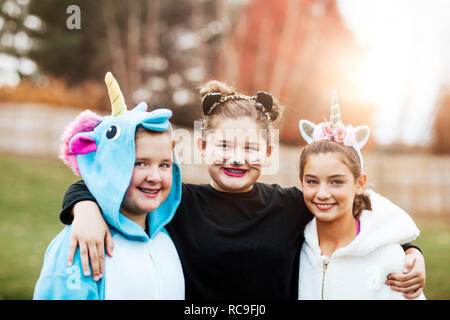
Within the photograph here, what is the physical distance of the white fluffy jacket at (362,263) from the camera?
7.90ft

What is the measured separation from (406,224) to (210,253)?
1.17 meters

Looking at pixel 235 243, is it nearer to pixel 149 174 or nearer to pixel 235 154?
pixel 235 154

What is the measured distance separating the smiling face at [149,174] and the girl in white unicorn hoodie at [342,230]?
32.9 inches

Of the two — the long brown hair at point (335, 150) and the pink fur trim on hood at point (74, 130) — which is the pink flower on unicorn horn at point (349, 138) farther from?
the pink fur trim on hood at point (74, 130)

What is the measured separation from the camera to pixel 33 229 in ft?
22.6

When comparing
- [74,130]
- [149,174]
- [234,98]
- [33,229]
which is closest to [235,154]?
[234,98]

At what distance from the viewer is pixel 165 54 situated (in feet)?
51.9

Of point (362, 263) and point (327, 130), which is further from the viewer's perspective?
point (327, 130)

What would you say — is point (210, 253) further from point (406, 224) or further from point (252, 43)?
point (252, 43)

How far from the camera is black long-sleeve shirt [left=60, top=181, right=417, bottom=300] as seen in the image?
2.35 metres

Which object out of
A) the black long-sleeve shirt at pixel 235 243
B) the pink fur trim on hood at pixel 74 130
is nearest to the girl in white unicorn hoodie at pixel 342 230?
the black long-sleeve shirt at pixel 235 243

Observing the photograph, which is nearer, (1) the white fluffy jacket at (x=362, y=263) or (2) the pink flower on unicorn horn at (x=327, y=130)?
(1) the white fluffy jacket at (x=362, y=263)

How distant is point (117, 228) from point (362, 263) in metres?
1.38

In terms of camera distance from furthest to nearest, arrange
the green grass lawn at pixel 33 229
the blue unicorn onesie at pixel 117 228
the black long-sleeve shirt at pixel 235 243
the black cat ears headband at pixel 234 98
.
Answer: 1. the green grass lawn at pixel 33 229
2. the black cat ears headband at pixel 234 98
3. the black long-sleeve shirt at pixel 235 243
4. the blue unicorn onesie at pixel 117 228
